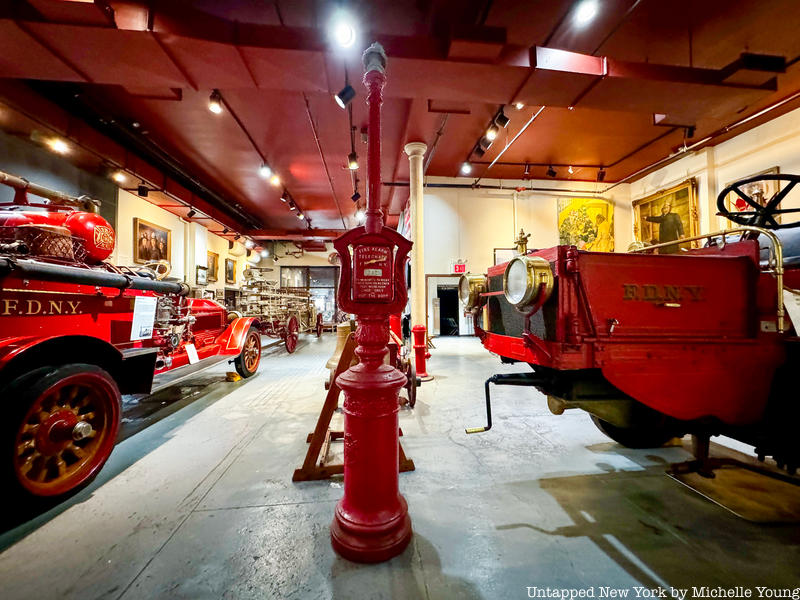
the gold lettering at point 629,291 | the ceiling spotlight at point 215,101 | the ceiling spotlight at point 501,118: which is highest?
the ceiling spotlight at point 501,118

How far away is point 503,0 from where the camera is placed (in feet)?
11.8

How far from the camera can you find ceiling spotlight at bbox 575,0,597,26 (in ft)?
11.6

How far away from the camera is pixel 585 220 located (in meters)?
10.0

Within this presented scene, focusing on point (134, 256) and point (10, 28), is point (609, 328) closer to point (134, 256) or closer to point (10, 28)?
point (10, 28)

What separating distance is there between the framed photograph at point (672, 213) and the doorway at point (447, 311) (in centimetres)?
604

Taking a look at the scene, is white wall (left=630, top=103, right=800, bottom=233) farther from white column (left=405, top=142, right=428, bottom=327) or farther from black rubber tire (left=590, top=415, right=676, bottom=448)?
black rubber tire (left=590, top=415, right=676, bottom=448)

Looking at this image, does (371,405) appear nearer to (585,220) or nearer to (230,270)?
(585,220)

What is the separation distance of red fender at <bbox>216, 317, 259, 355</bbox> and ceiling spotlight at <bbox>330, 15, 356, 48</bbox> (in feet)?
13.2

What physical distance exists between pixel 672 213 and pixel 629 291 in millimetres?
9516

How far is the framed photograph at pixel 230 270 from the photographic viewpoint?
40.5 ft

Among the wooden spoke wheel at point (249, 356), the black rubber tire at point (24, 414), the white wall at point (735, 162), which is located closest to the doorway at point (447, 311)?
the white wall at point (735, 162)

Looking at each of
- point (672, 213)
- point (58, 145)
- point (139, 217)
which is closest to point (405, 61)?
point (58, 145)

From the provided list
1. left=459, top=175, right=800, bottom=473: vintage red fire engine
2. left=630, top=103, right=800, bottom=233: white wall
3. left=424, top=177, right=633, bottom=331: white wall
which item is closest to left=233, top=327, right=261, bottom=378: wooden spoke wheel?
left=459, top=175, right=800, bottom=473: vintage red fire engine

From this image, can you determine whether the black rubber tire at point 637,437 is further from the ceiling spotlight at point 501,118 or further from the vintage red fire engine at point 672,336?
the ceiling spotlight at point 501,118
